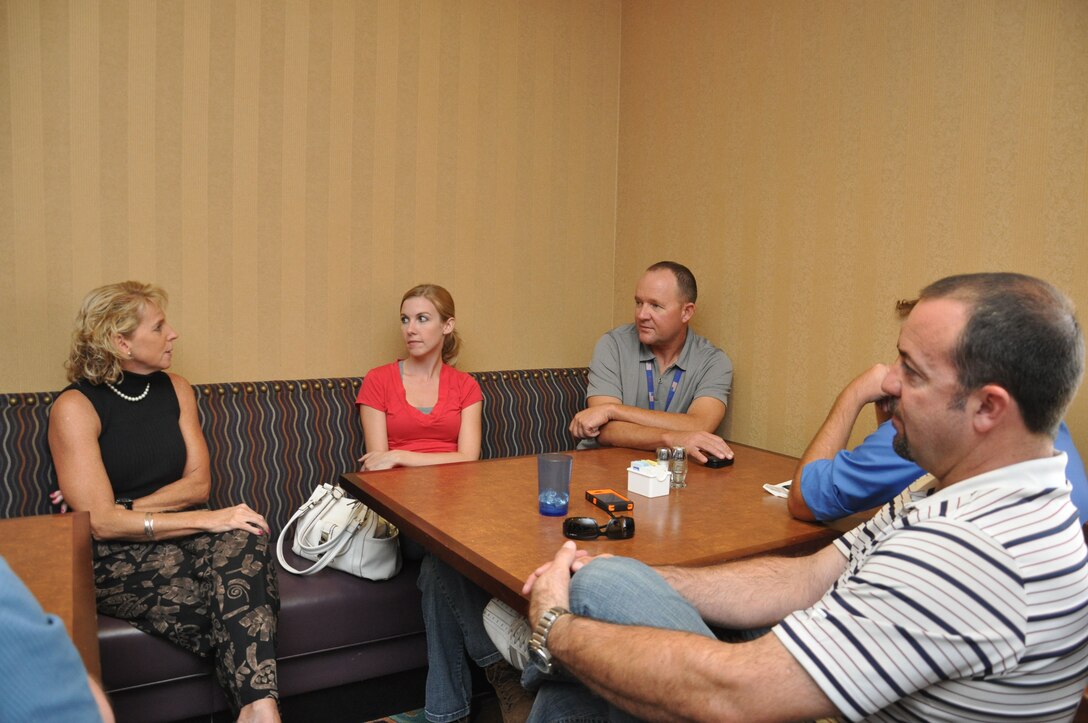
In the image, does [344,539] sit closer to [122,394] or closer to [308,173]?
[122,394]

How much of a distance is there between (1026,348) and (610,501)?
1.04 m

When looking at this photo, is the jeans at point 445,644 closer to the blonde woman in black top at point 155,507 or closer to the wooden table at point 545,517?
the wooden table at point 545,517

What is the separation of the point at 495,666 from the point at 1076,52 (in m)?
2.32

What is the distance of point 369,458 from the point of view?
2.85 m

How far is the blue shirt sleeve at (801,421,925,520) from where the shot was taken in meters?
1.79

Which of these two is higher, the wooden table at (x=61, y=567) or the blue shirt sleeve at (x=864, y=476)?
the blue shirt sleeve at (x=864, y=476)

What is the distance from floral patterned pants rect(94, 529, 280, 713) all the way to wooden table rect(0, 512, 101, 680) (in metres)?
0.36

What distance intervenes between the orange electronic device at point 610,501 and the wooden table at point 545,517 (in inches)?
0.8

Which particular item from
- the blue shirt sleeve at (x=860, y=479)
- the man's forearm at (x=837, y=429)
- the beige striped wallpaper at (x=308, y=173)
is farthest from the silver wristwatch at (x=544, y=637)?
the beige striped wallpaper at (x=308, y=173)

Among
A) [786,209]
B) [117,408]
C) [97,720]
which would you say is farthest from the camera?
[786,209]

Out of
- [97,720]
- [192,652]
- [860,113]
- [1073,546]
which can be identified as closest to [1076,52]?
[860,113]

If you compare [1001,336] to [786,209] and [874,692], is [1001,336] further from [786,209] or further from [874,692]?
[786,209]

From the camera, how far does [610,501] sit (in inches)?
77.2

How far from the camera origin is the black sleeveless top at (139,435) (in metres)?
2.50
